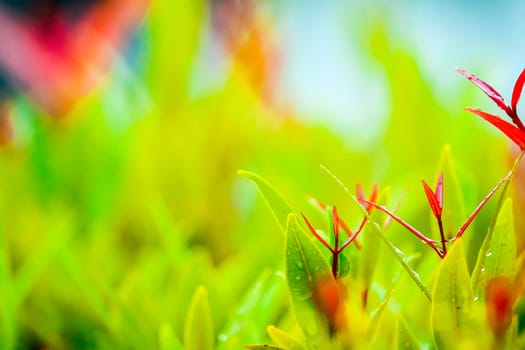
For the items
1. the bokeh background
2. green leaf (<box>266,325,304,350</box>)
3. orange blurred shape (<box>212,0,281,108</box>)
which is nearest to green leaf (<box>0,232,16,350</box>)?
the bokeh background

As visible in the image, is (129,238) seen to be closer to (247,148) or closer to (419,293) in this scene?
(247,148)

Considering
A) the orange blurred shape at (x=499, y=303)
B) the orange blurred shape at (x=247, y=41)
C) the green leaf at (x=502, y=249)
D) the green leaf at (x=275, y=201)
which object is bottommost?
the orange blurred shape at (x=499, y=303)

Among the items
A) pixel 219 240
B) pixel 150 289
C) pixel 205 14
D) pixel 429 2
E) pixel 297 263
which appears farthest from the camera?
pixel 429 2

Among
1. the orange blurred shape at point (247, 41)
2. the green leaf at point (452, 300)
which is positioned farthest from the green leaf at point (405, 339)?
the orange blurred shape at point (247, 41)

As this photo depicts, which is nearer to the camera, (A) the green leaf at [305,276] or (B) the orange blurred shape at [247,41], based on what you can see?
(A) the green leaf at [305,276]

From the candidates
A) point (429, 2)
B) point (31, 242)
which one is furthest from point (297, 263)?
point (429, 2)

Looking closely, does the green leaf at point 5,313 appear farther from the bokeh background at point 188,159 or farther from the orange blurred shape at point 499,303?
the orange blurred shape at point 499,303

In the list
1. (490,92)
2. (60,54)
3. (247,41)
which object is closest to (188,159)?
(247,41)
